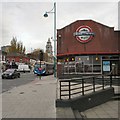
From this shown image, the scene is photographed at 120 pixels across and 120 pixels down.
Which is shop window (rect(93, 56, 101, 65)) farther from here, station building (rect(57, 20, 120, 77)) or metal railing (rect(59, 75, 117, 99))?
Answer: metal railing (rect(59, 75, 117, 99))

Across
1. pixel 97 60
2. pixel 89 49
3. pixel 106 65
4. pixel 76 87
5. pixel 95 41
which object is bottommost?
pixel 76 87

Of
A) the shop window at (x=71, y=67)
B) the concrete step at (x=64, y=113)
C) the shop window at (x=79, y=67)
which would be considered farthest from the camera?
the shop window at (x=71, y=67)

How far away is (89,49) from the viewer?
35.6 m

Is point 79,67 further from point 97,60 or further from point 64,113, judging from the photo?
point 64,113

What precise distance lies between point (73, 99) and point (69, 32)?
88.0ft

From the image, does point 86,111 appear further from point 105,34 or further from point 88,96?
point 105,34

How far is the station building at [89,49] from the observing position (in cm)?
3438

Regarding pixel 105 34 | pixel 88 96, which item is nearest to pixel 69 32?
pixel 105 34

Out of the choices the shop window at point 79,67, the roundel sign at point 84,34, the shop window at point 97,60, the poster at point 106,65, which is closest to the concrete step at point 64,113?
the shop window at point 79,67

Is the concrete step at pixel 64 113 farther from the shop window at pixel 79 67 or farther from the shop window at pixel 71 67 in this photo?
the shop window at pixel 71 67

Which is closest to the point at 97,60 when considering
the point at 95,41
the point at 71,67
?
the point at 95,41

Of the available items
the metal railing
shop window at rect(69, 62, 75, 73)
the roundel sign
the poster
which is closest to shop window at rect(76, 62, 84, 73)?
→ shop window at rect(69, 62, 75, 73)

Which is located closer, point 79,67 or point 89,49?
point 79,67

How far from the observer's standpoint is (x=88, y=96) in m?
11.2
